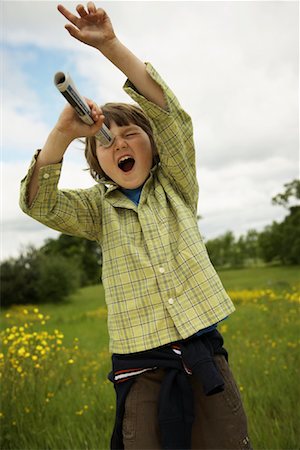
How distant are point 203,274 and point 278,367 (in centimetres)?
234

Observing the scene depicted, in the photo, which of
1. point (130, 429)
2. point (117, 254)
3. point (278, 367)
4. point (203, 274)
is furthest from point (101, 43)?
point (278, 367)

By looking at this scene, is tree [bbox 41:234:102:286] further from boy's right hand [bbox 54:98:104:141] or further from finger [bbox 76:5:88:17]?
finger [bbox 76:5:88:17]

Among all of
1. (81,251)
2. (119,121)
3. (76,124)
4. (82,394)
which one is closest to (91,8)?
(76,124)

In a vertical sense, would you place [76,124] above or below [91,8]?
below

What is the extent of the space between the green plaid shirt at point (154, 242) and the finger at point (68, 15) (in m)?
Answer: 0.27

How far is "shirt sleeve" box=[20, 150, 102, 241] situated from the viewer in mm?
1618

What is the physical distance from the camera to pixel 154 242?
5.45 ft

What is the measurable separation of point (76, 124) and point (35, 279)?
1169 cm

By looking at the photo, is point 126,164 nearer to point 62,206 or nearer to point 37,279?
point 62,206

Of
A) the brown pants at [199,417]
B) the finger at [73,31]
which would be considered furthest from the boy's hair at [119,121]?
the brown pants at [199,417]

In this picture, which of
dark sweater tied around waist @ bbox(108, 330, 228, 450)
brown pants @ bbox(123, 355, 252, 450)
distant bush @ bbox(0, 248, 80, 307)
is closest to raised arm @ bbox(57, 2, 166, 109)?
dark sweater tied around waist @ bbox(108, 330, 228, 450)

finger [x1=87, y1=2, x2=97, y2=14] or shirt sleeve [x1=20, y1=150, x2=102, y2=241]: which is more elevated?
finger [x1=87, y1=2, x2=97, y2=14]

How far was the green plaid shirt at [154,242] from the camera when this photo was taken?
5.24ft

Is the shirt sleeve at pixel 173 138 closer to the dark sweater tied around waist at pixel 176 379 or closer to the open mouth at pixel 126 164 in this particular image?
the open mouth at pixel 126 164
